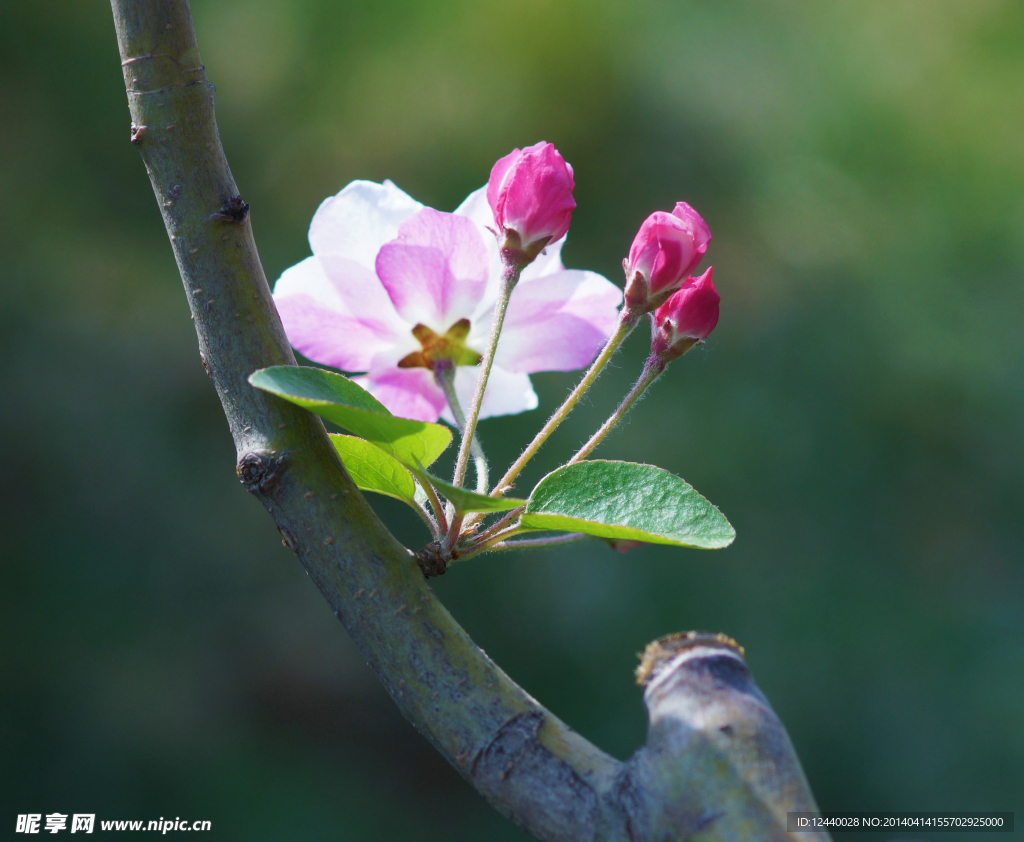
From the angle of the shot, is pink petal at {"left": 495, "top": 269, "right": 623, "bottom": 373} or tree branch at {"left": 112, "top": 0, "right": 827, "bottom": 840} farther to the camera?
pink petal at {"left": 495, "top": 269, "right": 623, "bottom": 373}

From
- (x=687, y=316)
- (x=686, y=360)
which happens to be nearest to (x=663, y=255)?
(x=687, y=316)

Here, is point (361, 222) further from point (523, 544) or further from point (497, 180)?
point (523, 544)

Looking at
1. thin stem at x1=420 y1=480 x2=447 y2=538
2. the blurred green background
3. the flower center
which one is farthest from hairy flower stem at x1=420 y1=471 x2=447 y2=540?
the blurred green background

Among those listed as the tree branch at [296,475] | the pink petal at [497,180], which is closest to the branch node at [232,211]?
the tree branch at [296,475]

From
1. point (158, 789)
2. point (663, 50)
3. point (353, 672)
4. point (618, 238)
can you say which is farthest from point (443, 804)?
point (663, 50)

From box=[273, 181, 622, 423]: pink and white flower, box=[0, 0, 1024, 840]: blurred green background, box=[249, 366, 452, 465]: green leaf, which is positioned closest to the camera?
box=[249, 366, 452, 465]: green leaf

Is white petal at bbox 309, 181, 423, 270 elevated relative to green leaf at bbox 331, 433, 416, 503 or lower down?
elevated

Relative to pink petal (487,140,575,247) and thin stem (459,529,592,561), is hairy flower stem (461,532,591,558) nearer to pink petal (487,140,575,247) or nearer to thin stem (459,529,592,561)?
thin stem (459,529,592,561)
